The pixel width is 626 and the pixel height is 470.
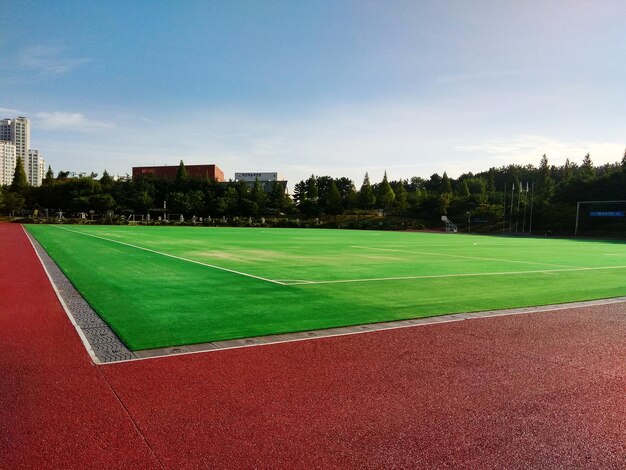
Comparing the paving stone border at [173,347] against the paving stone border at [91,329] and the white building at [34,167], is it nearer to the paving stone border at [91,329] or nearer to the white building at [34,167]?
the paving stone border at [91,329]

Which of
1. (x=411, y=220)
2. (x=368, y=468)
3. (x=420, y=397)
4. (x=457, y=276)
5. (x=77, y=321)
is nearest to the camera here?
(x=368, y=468)

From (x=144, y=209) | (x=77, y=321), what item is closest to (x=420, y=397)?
(x=77, y=321)

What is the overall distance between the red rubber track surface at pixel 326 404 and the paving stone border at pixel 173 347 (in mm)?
227

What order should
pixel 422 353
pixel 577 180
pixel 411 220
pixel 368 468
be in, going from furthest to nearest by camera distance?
pixel 411 220 < pixel 577 180 < pixel 422 353 < pixel 368 468

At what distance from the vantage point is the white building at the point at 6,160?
13588 centimetres

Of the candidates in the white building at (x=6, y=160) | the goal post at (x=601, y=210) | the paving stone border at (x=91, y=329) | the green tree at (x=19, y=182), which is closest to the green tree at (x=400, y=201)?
the goal post at (x=601, y=210)

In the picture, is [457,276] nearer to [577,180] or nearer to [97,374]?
[97,374]

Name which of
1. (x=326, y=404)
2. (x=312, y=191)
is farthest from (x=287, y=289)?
(x=312, y=191)

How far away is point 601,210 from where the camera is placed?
54.7 m

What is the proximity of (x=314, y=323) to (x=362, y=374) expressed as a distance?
241cm

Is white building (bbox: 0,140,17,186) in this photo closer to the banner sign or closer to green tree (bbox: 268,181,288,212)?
green tree (bbox: 268,181,288,212)

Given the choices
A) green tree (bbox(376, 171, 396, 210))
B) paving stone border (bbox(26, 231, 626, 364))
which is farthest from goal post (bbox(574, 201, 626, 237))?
paving stone border (bbox(26, 231, 626, 364))

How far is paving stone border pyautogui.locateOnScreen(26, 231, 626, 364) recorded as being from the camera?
18.8 feet

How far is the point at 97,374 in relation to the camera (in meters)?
4.97
